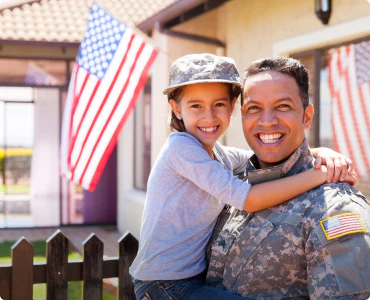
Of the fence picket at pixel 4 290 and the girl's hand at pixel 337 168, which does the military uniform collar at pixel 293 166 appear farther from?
the fence picket at pixel 4 290

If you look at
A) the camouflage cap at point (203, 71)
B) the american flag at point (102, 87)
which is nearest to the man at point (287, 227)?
the camouflage cap at point (203, 71)

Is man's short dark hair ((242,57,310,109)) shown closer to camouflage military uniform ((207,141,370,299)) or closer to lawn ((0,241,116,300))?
camouflage military uniform ((207,141,370,299))

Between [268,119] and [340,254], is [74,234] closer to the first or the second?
[268,119]

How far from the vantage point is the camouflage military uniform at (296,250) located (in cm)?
172

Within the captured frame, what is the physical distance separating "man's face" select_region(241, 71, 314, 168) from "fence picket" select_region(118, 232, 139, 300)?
5.21 ft

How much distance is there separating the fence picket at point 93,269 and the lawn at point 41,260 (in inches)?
107

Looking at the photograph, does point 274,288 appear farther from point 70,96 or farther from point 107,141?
point 70,96

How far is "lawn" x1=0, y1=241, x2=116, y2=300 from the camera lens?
6312mm

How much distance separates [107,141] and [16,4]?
7.16 meters

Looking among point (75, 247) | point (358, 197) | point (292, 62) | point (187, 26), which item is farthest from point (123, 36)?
point (75, 247)

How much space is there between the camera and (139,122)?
10.6 metres

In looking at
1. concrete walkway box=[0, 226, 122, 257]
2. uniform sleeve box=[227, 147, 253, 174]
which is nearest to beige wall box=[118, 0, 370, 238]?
concrete walkway box=[0, 226, 122, 257]

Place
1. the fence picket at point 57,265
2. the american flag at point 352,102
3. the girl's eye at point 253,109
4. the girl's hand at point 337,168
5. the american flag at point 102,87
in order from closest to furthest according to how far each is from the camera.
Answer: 1. the girl's hand at point 337,168
2. the girl's eye at point 253,109
3. the fence picket at point 57,265
4. the american flag at point 102,87
5. the american flag at point 352,102

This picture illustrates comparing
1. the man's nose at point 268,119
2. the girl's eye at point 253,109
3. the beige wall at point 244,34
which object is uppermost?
the beige wall at point 244,34
